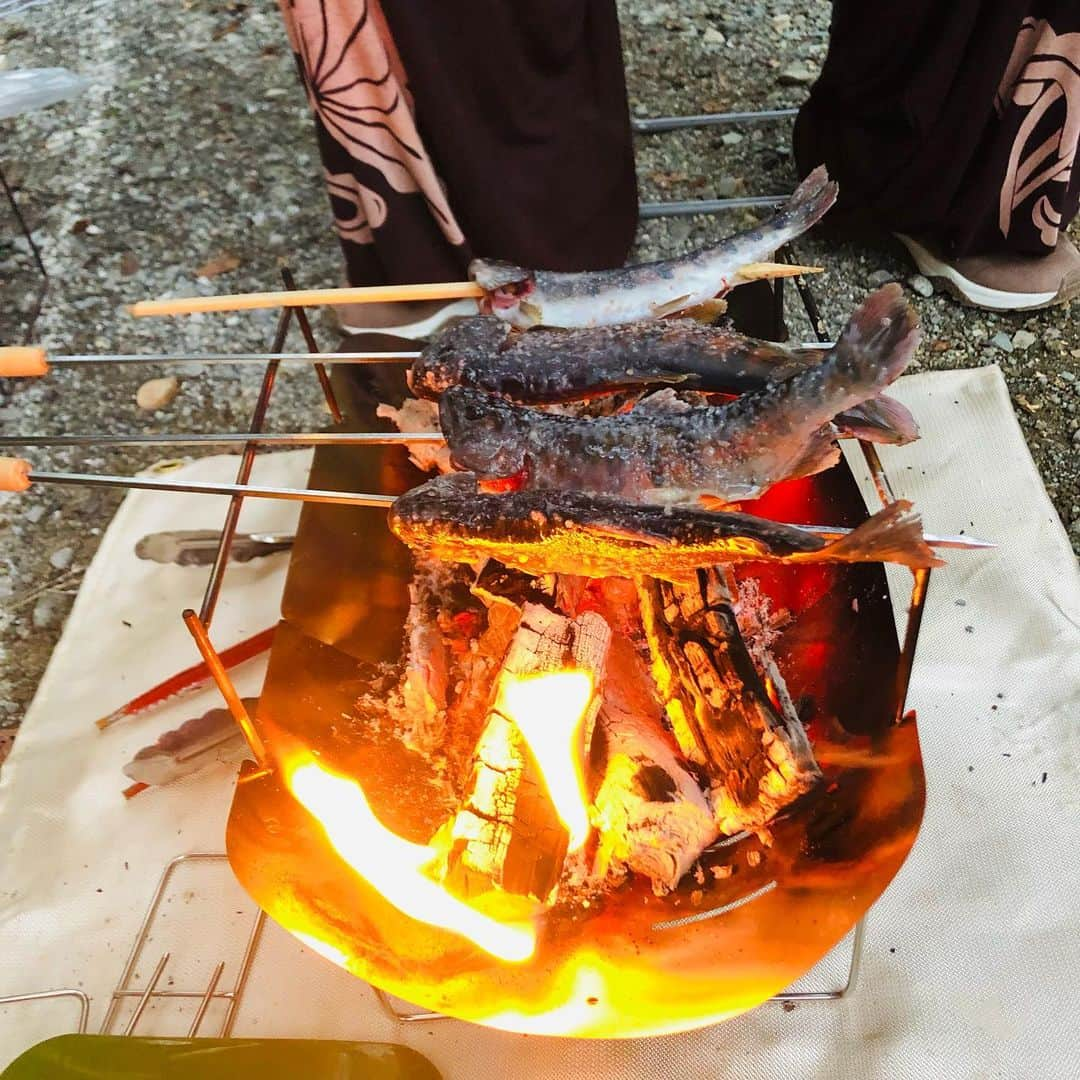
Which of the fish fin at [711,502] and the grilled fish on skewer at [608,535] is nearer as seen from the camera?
the grilled fish on skewer at [608,535]

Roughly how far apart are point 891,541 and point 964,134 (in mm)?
1967

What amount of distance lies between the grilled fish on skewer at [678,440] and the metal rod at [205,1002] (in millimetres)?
1042

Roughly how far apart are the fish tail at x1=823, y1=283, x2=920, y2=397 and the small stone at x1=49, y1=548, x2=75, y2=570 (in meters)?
2.07

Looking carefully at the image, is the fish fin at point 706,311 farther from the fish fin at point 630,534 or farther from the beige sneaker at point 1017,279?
the beige sneaker at point 1017,279

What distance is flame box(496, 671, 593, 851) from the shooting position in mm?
1312

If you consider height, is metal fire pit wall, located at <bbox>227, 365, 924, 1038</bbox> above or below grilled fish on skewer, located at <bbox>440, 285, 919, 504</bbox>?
below

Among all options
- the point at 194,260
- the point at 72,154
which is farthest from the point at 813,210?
the point at 72,154

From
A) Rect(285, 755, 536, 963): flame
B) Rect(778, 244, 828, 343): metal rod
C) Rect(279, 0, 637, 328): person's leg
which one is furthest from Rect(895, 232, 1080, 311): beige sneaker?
Rect(285, 755, 536, 963): flame

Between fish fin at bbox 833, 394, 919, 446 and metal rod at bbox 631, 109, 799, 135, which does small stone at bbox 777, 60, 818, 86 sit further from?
fish fin at bbox 833, 394, 919, 446

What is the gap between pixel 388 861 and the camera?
130 centimetres

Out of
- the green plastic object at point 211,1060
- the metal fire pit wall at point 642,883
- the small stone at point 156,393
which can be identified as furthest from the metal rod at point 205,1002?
the small stone at point 156,393

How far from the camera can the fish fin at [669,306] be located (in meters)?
1.53

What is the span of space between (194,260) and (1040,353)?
8.92ft

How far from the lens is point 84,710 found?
78.5 inches
